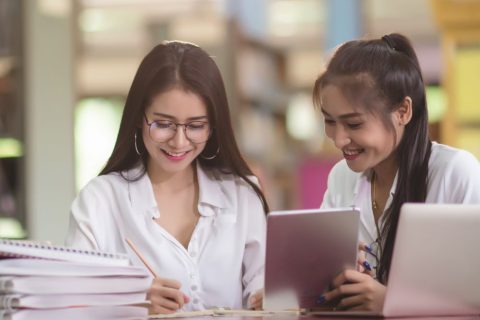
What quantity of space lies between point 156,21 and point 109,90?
3.81 m

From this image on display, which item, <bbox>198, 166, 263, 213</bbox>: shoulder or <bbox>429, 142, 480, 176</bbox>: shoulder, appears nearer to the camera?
<bbox>429, 142, 480, 176</bbox>: shoulder

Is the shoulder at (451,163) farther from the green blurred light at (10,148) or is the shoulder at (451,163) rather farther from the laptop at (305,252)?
the green blurred light at (10,148)

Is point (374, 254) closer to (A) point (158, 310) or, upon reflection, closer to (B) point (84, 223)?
(A) point (158, 310)

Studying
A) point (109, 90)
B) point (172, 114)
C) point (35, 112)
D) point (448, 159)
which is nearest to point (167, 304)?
point (172, 114)

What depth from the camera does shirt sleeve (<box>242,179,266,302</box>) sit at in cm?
222

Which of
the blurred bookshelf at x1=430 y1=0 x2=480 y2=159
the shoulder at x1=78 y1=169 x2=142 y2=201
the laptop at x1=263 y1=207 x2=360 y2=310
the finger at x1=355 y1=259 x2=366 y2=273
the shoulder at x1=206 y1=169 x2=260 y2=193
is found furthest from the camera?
the blurred bookshelf at x1=430 y1=0 x2=480 y2=159

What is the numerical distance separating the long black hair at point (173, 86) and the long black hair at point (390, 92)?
23 centimetres

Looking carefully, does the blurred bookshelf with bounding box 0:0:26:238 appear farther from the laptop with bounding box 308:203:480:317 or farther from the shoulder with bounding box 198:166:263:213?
the laptop with bounding box 308:203:480:317

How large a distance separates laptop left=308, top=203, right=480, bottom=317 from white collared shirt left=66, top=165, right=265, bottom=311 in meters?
0.53

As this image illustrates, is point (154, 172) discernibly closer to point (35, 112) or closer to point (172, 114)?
point (172, 114)

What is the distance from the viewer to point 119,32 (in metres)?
12.9

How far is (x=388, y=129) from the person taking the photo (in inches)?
80.2

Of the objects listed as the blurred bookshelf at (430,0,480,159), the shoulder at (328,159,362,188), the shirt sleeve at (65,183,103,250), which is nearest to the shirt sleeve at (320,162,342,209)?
the shoulder at (328,159,362,188)

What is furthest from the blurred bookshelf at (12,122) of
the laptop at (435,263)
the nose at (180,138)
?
the laptop at (435,263)
